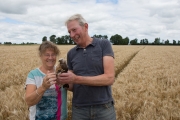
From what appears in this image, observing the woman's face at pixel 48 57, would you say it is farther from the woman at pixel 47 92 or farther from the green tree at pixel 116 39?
the green tree at pixel 116 39

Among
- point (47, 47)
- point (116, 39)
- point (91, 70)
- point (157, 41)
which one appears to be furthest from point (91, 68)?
point (157, 41)

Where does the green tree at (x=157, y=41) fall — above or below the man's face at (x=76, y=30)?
above

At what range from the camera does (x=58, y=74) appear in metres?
2.61

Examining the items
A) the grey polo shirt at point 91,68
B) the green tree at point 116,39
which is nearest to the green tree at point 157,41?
the green tree at point 116,39

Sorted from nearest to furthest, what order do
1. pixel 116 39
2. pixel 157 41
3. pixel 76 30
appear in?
pixel 76 30 < pixel 116 39 < pixel 157 41

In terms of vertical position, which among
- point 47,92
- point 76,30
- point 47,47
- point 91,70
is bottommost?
point 47,92

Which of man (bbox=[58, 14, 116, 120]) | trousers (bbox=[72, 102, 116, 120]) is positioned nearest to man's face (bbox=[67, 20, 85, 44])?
man (bbox=[58, 14, 116, 120])

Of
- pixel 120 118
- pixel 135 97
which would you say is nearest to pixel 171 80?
pixel 135 97

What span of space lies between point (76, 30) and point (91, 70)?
56 centimetres

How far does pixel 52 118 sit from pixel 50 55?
0.86 m

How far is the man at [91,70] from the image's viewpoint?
2.88 metres

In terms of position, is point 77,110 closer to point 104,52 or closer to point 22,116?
point 104,52

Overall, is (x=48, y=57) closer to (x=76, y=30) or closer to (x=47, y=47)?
(x=47, y=47)

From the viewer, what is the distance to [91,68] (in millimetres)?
2906
